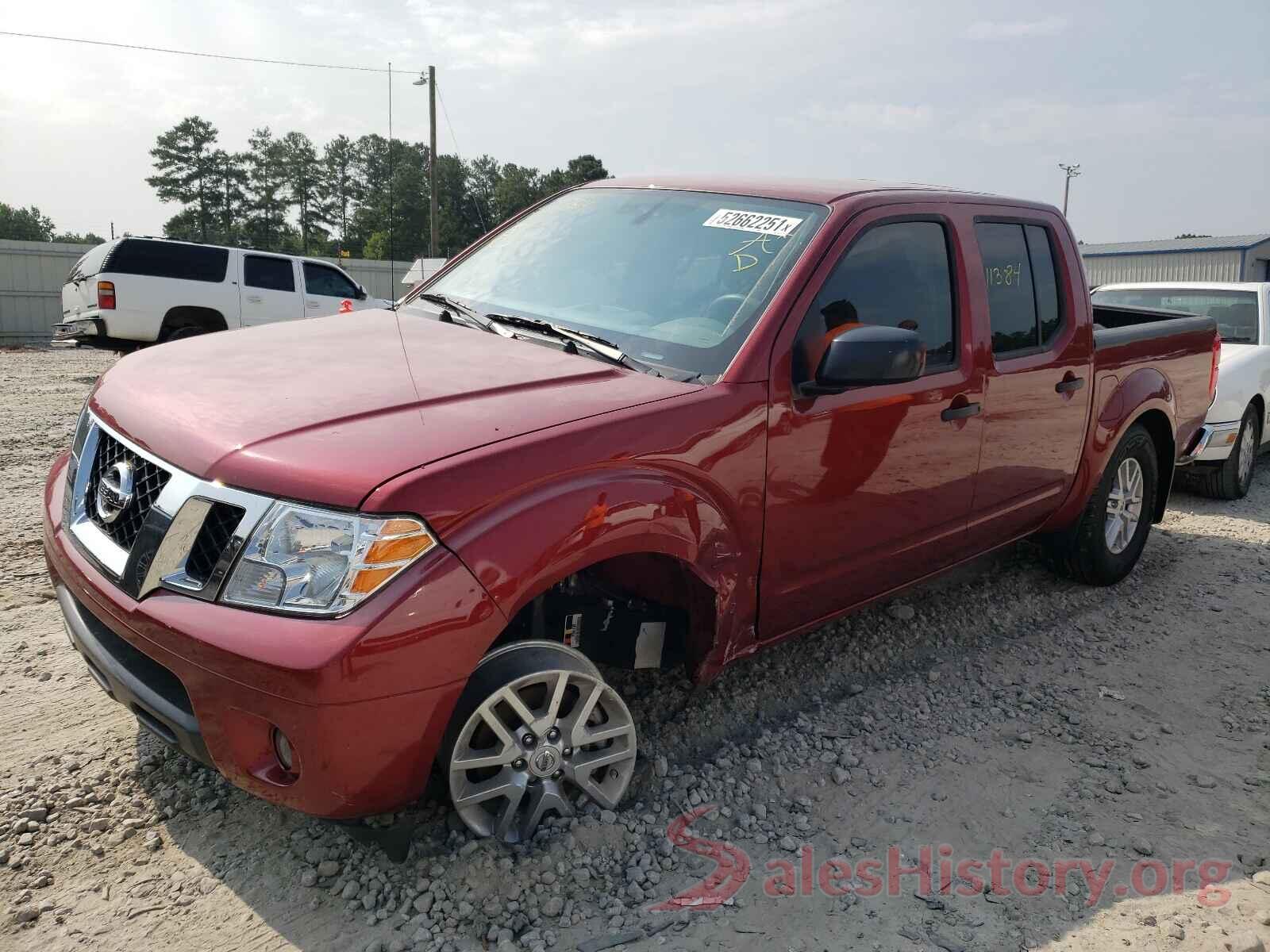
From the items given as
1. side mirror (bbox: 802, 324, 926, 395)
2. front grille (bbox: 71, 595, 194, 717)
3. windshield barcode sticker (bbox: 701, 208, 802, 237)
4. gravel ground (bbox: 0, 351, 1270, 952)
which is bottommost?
gravel ground (bbox: 0, 351, 1270, 952)

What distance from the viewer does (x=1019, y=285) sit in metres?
4.11

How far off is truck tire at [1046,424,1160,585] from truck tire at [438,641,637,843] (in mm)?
3127

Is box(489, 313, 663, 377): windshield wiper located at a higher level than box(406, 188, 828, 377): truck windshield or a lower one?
lower

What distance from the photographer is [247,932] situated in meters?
2.38

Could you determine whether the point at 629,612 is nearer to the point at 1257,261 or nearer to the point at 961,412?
the point at 961,412

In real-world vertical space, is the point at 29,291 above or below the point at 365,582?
above

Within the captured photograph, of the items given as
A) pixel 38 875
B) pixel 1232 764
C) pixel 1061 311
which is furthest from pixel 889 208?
pixel 38 875

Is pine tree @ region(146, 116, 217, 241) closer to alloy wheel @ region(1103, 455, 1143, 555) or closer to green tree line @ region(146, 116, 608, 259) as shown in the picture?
green tree line @ region(146, 116, 608, 259)

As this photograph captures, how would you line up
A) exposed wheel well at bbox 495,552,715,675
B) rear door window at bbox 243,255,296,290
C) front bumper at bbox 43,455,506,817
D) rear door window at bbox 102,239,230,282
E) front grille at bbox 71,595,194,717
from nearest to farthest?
front bumper at bbox 43,455,506,817 → front grille at bbox 71,595,194,717 → exposed wheel well at bbox 495,552,715,675 → rear door window at bbox 102,239,230,282 → rear door window at bbox 243,255,296,290

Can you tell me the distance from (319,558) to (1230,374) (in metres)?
7.21

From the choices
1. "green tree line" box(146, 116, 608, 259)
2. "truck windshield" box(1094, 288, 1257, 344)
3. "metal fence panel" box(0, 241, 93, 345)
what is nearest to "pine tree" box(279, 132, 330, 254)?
"green tree line" box(146, 116, 608, 259)

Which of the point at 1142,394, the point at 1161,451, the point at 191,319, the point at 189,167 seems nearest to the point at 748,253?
the point at 1142,394

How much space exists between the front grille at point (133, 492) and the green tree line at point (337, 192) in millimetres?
58989

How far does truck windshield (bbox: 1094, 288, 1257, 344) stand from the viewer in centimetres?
805
